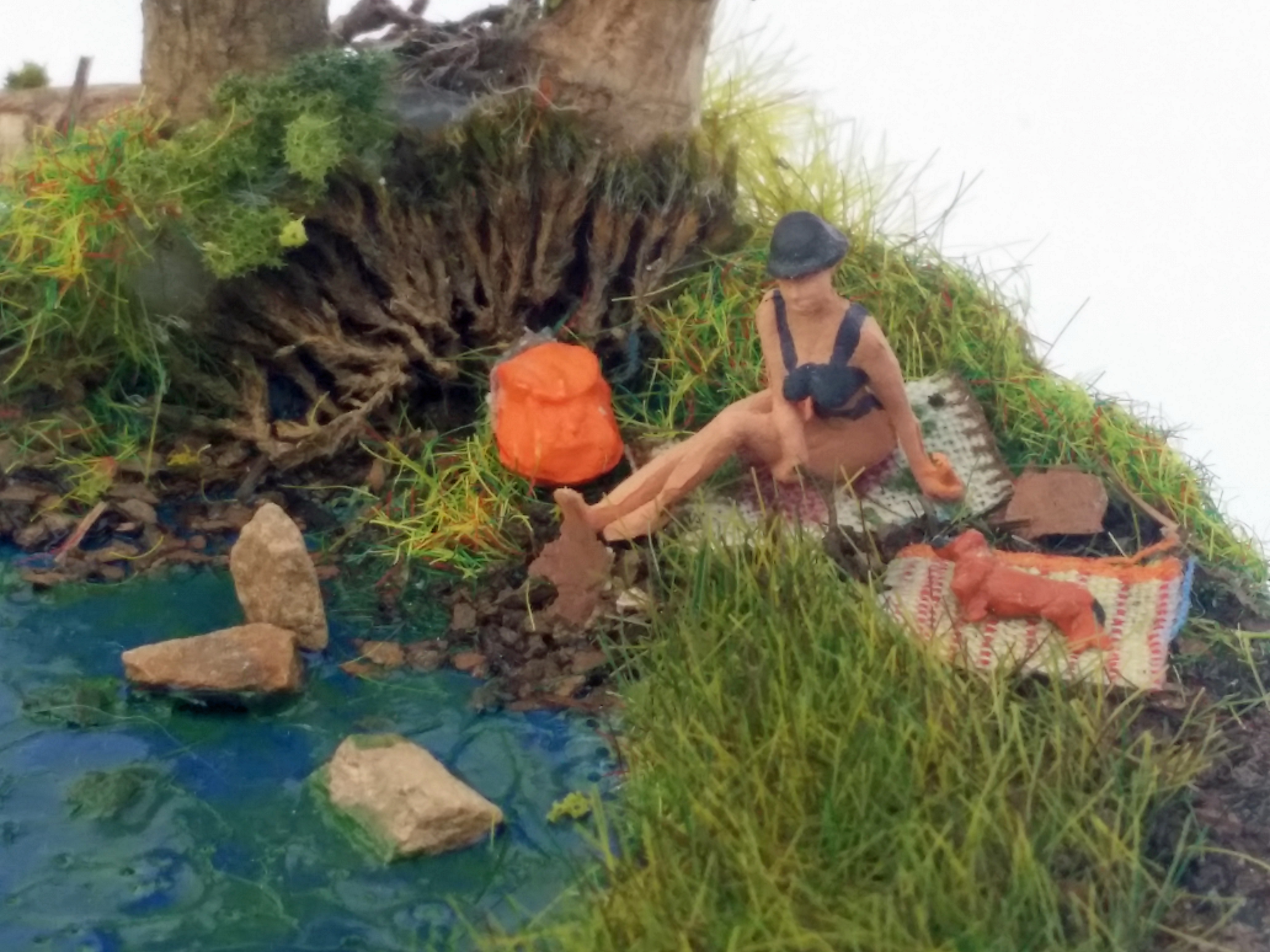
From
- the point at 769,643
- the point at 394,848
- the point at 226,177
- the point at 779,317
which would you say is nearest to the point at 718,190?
the point at 779,317

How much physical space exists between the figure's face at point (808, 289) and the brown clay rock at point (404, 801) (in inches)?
38.1

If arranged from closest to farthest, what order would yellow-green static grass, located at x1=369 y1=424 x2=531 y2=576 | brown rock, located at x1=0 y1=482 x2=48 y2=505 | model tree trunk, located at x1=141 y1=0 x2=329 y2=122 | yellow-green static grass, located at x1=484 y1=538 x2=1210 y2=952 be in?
yellow-green static grass, located at x1=484 y1=538 x2=1210 y2=952 → yellow-green static grass, located at x1=369 y1=424 x2=531 y2=576 → brown rock, located at x1=0 y1=482 x2=48 y2=505 → model tree trunk, located at x1=141 y1=0 x2=329 y2=122

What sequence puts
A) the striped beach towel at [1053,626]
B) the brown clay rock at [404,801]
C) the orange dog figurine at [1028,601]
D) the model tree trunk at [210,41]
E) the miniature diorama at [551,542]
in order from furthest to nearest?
the model tree trunk at [210,41], the orange dog figurine at [1028,601], the striped beach towel at [1053,626], the brown clay rock at [404,801], the miniature diorama at [551,542]

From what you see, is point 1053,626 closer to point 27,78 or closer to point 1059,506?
point 1059,506

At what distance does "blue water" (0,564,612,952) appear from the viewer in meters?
1.71

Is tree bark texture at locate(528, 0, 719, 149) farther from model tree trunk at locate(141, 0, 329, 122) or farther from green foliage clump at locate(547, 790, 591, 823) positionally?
green foliage clump at locate(547, 790, 591, 823)

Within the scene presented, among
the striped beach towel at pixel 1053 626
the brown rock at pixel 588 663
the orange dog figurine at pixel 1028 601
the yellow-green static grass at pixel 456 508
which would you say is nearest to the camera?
the striped beach towel at pixel 1053 626

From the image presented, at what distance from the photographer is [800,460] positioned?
7.54ft

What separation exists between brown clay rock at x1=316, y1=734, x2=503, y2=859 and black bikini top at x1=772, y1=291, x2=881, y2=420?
0.89 meters

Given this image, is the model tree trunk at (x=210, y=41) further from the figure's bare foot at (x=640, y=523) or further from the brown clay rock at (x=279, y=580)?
the figure's bare foot at (x=640, y=523)

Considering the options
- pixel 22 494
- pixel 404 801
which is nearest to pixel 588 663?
pixel 404 801

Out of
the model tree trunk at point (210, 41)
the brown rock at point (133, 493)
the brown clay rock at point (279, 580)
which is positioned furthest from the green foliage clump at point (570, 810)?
the model tree trunk at point (210, 41)

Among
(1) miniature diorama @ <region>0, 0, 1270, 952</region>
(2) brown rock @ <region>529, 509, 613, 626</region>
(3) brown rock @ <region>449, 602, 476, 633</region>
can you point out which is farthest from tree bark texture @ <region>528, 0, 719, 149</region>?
(3) brown rock @ <region>449, 602, 476, 633</region>

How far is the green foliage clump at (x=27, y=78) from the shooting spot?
3.24 m
